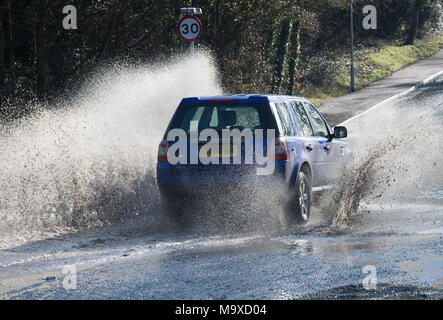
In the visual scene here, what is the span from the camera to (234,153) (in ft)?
32.4

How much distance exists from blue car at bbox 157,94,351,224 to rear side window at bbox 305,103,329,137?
0.90 metres

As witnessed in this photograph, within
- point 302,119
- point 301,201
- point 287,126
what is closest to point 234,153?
point 287,126

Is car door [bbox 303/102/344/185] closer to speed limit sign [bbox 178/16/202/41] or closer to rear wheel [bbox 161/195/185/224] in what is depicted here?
rear wheel [bbox 161/195/185/224]

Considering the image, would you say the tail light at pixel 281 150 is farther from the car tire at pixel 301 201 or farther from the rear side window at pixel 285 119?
the car tire at pixel 301 201

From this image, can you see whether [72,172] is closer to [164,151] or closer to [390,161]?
[164,151]

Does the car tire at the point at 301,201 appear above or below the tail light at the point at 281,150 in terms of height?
below

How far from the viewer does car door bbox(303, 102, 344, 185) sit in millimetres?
11484

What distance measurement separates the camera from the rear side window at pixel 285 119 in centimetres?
1030

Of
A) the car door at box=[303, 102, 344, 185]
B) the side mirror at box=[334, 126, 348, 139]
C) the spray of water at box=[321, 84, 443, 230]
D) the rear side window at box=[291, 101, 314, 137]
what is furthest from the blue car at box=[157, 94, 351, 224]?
the side mirror at box=[334, 126, 348, 139]

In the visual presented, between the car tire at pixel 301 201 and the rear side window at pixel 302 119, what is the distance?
0.72 meters

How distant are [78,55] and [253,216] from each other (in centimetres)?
1176

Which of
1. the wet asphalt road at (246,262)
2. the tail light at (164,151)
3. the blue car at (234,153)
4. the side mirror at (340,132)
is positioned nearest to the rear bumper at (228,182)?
the blue car at (234,153)

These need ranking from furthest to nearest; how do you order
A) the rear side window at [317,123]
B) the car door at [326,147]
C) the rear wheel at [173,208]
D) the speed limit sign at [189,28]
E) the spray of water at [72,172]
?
the speed limit sign at [189,28] → the rear side window at [317,123] → the car door at [326,147] → the spray of water at [72,172] → the rear wheel at [173,208]

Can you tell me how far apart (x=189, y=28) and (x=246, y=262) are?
10.8m
